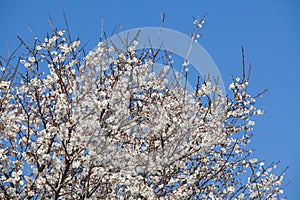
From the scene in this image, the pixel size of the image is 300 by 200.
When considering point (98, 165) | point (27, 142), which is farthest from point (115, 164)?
point (27, 142)

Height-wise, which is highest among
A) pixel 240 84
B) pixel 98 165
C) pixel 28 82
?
pixel 240 84

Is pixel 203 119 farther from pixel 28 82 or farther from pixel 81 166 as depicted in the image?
pixel 28 82

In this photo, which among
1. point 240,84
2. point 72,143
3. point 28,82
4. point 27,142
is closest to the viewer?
point 72,143

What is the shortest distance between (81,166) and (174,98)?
122 cm

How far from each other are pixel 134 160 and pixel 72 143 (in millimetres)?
438

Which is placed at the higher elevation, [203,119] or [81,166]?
[203,119]

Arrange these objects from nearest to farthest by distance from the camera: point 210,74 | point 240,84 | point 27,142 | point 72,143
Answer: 1. point 72,143
2. point 27,142
3. point 210,74
4. point 240,84

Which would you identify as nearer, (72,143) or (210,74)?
(72,143)

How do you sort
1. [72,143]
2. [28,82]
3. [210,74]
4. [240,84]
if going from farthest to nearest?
[240,84], [210,74], [28,82], [72,143]

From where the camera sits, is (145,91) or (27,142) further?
(145,91)

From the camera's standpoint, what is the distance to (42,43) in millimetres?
3740

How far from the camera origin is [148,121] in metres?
3.59

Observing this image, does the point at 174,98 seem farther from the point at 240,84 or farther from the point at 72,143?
the point at 72,143

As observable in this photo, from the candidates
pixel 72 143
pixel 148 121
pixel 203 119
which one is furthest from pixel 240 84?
pixel 72 143
